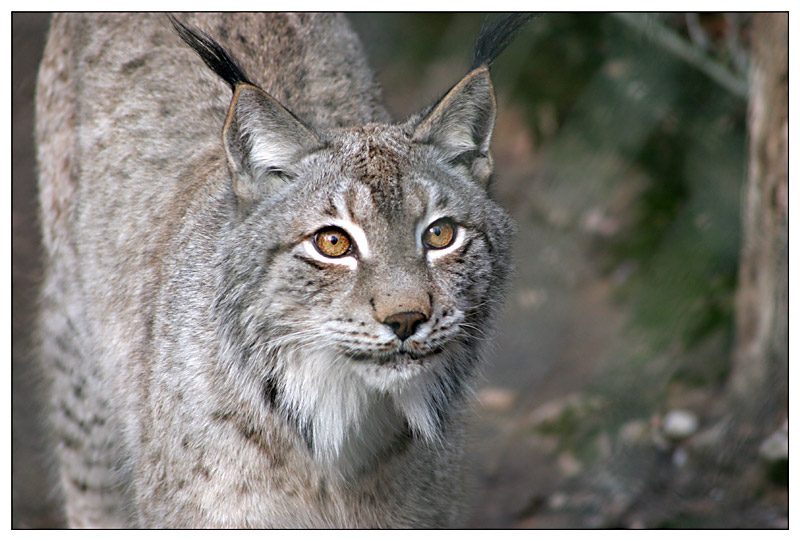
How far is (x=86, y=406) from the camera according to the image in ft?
15.1

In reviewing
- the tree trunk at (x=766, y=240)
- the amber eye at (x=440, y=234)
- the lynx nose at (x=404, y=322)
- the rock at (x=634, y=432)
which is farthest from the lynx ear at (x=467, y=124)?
the rock at (x=634, y=432)

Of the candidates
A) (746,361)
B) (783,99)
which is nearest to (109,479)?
(746,361)

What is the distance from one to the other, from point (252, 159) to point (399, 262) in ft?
2.28

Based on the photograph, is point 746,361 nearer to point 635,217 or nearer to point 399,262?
point 635,217

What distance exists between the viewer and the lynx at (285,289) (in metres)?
3.04

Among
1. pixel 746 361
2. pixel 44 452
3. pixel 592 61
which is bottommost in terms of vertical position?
pixel 44 452

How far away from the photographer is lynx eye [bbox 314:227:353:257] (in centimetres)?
303

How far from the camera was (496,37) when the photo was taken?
3275mm

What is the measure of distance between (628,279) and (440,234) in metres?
3.41

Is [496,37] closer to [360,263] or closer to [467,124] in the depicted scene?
[467,124]

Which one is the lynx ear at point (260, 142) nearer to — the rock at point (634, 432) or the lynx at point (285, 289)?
the lynx at point (285, 289)

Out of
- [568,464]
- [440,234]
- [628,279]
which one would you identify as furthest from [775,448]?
[628,279]

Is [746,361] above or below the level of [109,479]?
above

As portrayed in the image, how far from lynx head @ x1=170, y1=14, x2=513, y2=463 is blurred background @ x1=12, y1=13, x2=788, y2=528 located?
0.40 meters
